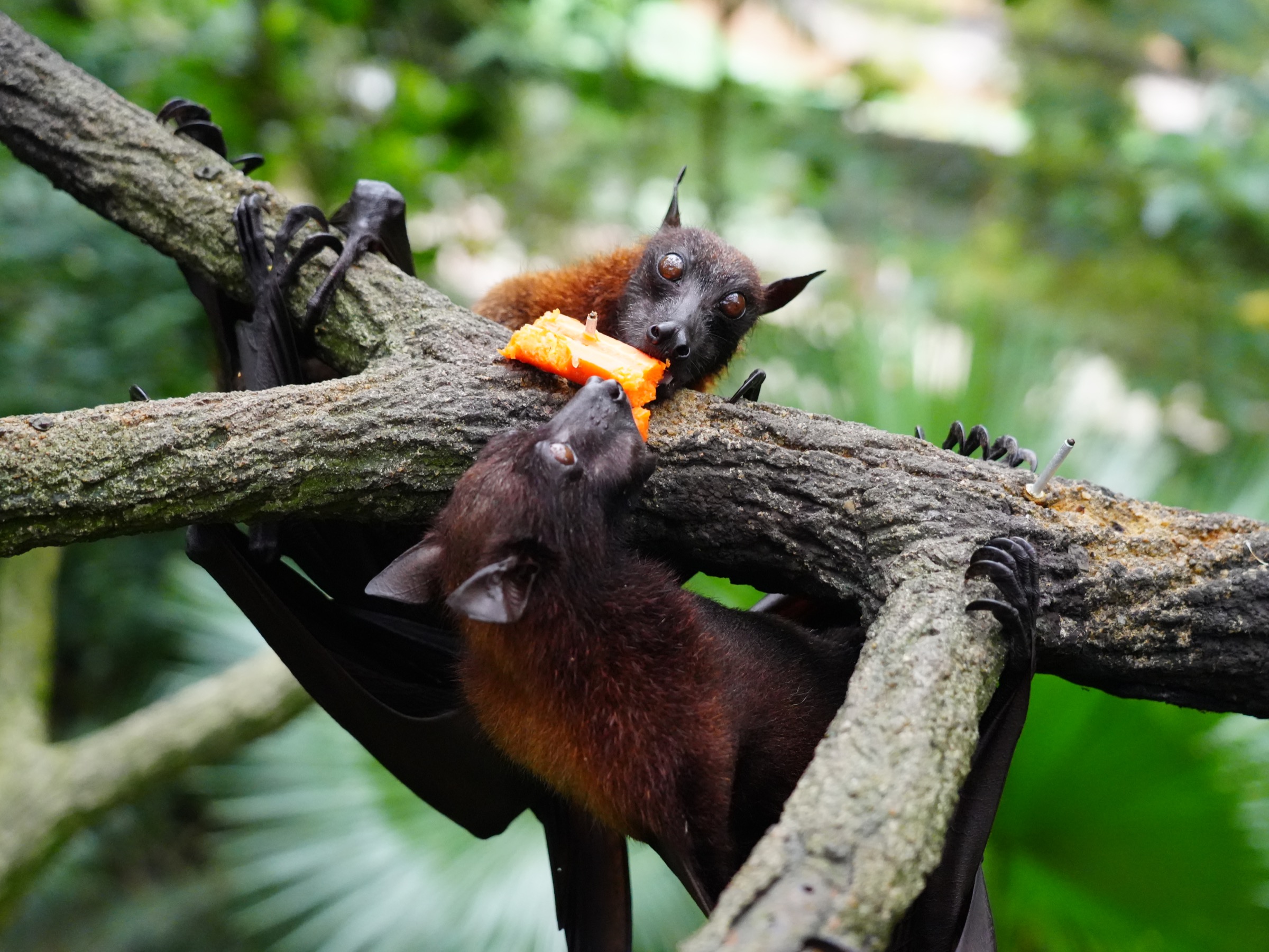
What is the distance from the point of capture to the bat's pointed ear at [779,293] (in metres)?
4.40

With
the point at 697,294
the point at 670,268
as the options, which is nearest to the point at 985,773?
the point at 697,294

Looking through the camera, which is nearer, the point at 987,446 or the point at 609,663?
the point at 609,663

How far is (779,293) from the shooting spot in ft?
14.7

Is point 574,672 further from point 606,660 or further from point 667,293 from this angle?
point 667,293

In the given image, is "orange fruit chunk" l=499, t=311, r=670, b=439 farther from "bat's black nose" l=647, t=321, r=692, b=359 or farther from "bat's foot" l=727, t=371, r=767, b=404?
"bat's foot" l=727, t=371, r=767, b=404

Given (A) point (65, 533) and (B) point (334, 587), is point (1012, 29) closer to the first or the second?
(B) point (334, 587)

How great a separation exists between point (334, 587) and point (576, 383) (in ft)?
3.60

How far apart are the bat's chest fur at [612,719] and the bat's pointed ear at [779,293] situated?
2190 mm

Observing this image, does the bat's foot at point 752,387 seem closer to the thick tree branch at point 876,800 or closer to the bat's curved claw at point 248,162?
the thick tree branch at point 876,800

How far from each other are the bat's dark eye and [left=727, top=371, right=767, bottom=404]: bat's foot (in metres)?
0.94

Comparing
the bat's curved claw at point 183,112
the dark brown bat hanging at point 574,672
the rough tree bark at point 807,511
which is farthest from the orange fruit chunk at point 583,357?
the bat's curved claw at point 183,112

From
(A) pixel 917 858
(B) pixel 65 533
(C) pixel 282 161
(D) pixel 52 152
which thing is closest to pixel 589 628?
(A) pixel 917 858

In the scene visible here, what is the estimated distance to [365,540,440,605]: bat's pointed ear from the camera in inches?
107

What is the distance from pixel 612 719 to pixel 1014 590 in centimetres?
117
